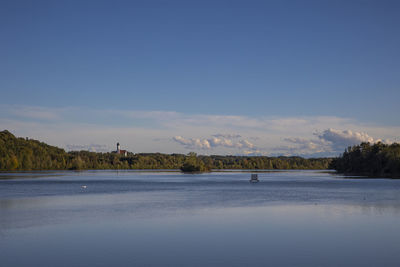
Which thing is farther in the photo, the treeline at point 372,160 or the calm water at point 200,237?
the treeline at point 372,160

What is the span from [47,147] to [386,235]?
503 feet

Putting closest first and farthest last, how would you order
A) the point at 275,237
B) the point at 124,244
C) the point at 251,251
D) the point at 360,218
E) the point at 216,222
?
the point at 251,251, the point at 124,244, the point at 275,237, the point at 216,222, the point at 360,218

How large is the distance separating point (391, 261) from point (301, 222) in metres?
8.57

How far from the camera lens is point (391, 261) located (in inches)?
505

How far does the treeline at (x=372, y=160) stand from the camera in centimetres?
9381

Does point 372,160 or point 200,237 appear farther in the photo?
point 372,160

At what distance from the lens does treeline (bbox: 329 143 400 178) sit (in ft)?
308

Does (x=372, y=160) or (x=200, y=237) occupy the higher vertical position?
(x=372, y=160)

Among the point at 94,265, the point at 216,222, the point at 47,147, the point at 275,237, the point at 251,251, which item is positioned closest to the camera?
the point at 94,265

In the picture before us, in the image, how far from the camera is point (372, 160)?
108375mm

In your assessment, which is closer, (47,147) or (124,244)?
(124,244)

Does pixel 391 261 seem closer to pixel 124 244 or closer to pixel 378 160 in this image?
pixel 124 244

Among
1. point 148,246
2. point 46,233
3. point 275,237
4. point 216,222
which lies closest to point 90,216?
point 46,233

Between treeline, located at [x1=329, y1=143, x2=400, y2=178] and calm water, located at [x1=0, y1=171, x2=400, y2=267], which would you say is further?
treeline, located at [x1=329, y1=143, x2=400, y2=178]
